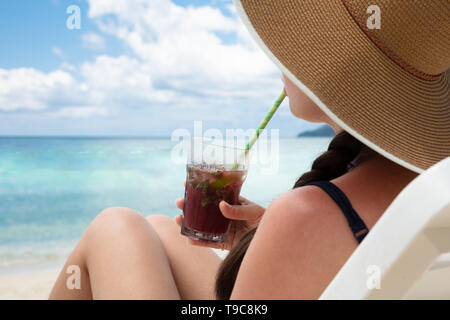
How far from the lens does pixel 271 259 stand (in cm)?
70

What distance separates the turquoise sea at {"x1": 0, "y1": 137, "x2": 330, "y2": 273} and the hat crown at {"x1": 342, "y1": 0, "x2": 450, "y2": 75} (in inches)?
196

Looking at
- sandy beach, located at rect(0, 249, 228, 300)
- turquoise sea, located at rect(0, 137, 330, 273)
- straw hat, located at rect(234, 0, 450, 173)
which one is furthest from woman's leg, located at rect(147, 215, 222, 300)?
turquoise sea, located at rect(0, 137, 330, 273)

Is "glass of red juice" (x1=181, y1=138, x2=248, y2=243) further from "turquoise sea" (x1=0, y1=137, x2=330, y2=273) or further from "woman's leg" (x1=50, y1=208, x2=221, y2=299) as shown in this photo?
"turquoise sea" (x1=0, y1=137, x2=330, y2=273)

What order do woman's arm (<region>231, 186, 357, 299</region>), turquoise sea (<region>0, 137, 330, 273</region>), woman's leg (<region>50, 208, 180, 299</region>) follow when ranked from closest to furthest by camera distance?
woman's arm (<region>231, 186, 357, 299</region>) < woman's leg (<region>50, 208, 180, 299</region>) < turquoise sea (<region>0, 137, 330, 273</region>)

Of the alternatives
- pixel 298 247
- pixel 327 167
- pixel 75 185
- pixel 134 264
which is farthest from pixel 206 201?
pixel 75 185

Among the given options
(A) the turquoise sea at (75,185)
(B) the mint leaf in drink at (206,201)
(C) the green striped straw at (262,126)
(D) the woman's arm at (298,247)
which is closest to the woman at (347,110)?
(D) the woman's arm at (298,247)

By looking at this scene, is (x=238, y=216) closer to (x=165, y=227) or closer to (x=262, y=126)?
(x=262, y=126)

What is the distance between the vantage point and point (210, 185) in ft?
4.03

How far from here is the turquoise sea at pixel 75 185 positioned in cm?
648

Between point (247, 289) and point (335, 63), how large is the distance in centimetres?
40

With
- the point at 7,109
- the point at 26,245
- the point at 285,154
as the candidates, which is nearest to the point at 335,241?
the point at 26,245

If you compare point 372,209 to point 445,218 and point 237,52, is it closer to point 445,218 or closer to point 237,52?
point 445,218

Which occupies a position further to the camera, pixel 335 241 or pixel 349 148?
pixel 349 148

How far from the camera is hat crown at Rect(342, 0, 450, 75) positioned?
0.72m
